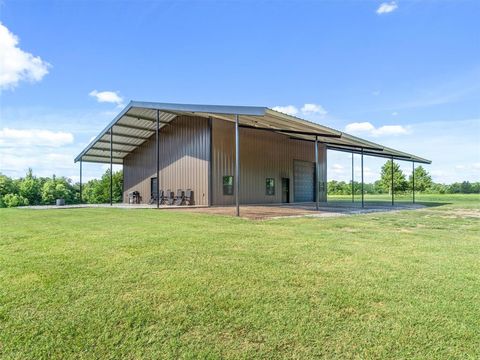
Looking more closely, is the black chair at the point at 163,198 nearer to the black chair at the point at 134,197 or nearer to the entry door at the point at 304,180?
the black chair at the point at 134,197

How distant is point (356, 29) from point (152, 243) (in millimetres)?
11134

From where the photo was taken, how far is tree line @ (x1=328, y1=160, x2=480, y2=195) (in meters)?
42.1

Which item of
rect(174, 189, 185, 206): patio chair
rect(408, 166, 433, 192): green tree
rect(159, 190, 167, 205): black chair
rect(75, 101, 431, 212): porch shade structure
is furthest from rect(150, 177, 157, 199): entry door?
rect(408, 166, 433, 192): green tree

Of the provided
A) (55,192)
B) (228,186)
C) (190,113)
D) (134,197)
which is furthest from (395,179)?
(55,192)

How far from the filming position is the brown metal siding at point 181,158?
17.4 metres

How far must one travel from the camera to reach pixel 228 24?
12273 mm

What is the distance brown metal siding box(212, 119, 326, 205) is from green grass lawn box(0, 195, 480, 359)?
1237 cm

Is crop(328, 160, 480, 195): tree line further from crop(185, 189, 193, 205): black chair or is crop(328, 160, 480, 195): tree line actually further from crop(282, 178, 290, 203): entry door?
crop(185, 189, 193, 205): black chair

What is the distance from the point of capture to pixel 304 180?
75.9 ft

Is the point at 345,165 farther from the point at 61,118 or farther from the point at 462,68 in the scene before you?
the point at 61,118

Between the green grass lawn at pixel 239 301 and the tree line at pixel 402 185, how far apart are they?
4118 centimetres

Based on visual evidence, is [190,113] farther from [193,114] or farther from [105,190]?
[105,190]

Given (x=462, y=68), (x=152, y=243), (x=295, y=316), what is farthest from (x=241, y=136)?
(x=295, y=316)

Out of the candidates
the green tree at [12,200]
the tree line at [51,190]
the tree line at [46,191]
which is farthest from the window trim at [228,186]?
the green tree at [12,200]
